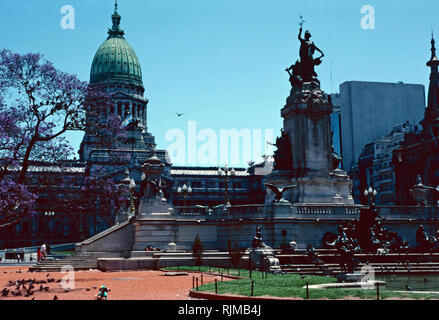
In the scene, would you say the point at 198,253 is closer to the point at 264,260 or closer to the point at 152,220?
the point at 152,220

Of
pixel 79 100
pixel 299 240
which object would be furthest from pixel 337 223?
pixel 79 100

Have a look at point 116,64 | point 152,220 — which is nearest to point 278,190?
point 152,220

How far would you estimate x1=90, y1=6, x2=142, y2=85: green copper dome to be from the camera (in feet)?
476

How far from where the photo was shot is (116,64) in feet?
479

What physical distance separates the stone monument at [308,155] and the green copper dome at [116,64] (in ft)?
320

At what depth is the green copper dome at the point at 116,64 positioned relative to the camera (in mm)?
145000

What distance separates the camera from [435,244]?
44.2 metres

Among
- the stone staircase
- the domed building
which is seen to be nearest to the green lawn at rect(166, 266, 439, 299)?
the stone staircase

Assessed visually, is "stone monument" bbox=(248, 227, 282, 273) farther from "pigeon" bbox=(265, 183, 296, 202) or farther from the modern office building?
the modern office building

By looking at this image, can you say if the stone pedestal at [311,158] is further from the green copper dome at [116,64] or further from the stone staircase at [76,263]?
the green copper dome at [116,64]

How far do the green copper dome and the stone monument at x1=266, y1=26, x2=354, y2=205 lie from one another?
97429mm

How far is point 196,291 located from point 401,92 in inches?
5021

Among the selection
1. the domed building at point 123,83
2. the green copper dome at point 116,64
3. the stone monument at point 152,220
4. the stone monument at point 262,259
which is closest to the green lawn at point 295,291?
the stone monument at point 262,259

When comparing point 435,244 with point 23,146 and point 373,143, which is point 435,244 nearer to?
point 23,146
